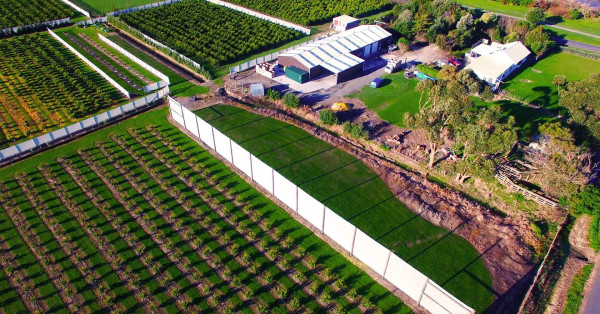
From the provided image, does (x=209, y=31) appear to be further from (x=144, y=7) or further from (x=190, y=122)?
(x=190, y=122)

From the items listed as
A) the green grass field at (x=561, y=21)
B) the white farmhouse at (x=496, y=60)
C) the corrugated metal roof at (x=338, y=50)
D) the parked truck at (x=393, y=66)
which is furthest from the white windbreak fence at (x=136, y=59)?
the green grass field at (x=561, y=21)

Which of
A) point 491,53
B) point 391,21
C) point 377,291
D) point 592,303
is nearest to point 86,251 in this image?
point 377,291

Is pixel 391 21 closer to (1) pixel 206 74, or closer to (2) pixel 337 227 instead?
(1) pixel 206 74

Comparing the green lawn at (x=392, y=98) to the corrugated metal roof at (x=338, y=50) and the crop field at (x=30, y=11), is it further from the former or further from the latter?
the crop field at (x=30, y=11)

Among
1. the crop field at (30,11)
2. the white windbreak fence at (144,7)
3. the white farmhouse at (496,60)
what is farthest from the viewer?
the white windbreak fence at (144,7)

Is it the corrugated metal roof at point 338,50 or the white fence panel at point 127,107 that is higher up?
the corrugated metal roof at point 338,50

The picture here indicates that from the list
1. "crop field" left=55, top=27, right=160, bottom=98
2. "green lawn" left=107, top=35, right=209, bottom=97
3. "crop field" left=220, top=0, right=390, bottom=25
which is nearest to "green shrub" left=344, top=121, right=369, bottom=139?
"green lawn" left=107, top=35, right=209, bottom=97

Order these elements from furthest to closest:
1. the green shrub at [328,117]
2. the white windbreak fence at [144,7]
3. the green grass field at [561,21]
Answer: the white windbreak fence at [144,7] → the green grass field at [561,21] → the green shrub at [328,117]
